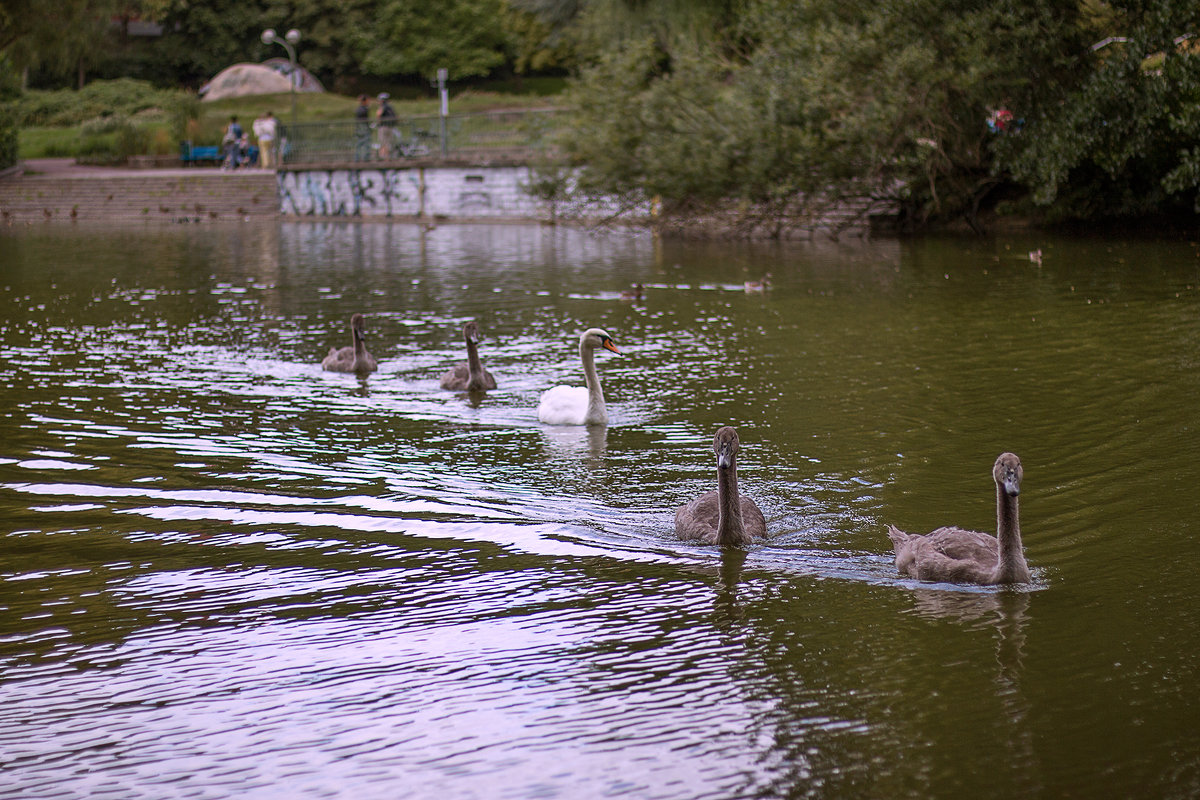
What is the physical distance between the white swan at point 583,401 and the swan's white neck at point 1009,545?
18.2 feet

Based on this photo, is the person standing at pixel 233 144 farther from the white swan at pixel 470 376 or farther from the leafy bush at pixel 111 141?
the white swan at pixel 470 376

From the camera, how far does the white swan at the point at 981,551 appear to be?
765 cm

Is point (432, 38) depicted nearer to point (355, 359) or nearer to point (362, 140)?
point (362, 140)

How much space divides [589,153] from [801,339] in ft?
69.7

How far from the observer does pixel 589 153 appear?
37688 millimetres

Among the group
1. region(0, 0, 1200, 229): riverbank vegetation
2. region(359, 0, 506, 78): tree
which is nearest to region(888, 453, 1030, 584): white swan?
region(0, 0, 1200, 229): riverbank vegetation

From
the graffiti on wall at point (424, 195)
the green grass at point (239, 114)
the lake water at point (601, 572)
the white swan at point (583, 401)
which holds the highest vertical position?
the green grass at point (239, 114)

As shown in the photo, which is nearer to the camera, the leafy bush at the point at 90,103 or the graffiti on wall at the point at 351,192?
the graffiti on wall at the point at 351,192

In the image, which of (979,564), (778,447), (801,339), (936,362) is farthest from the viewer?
(801,339)

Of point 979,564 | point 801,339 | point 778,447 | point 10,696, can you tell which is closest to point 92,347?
point 801,339

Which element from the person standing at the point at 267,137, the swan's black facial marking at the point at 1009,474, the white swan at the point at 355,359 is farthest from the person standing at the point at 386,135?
the swan's black facial marking at the point at 1009,474

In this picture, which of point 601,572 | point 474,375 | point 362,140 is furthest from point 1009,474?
point 362,140

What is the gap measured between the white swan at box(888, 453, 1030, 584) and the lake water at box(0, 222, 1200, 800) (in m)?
0.14

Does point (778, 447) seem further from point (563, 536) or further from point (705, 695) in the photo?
point (705, 695)
